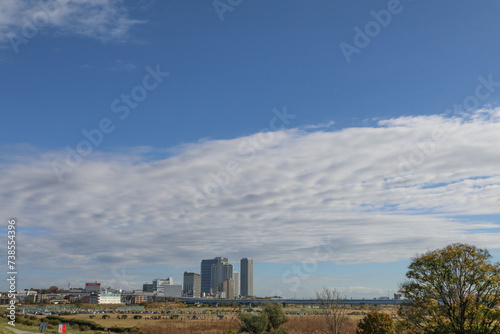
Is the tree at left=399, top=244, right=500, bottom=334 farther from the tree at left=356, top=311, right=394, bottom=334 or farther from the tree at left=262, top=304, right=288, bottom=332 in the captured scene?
the tree at left=262, top=304, right=288, bottom=332

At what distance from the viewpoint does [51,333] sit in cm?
4725

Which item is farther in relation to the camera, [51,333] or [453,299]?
[51,333]

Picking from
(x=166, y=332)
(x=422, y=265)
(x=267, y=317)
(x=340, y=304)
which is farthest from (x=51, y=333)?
(x=422, y=265)

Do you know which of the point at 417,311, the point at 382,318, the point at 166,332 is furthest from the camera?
the point at 166,332

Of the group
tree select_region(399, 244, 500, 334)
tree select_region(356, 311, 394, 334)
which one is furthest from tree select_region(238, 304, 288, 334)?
tree select_region(399, 244, 500, 334)

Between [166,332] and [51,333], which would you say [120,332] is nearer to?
[166,332]

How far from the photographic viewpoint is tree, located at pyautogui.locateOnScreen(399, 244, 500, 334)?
1137 inches

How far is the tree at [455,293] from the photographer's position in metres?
28.9

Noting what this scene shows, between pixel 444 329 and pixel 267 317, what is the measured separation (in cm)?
3038

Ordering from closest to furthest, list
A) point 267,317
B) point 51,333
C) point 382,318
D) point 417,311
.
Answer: point 417,311 → point 382,318 → point 51,333 → point 267,317

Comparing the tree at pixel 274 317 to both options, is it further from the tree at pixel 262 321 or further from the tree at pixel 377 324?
the tree at pixel 377 324

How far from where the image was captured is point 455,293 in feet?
97.2

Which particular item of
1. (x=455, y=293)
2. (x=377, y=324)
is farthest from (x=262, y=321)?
(x=455, y=293)

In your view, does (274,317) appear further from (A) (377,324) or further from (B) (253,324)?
(A) (377,324)
